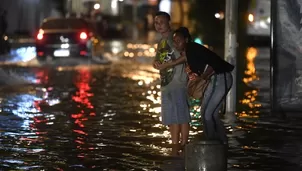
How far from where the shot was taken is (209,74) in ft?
32.2

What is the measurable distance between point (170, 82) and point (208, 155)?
6.49 ft

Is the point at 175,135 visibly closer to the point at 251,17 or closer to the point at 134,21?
the point at 251,17

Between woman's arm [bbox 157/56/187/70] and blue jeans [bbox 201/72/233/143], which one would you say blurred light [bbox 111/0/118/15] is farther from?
blue jeans [bbox 201/72/233/143]

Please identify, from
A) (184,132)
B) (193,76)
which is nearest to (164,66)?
(193,76)

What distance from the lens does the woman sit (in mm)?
9797

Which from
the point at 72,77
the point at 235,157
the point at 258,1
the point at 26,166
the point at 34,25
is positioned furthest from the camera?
the point at 34,25

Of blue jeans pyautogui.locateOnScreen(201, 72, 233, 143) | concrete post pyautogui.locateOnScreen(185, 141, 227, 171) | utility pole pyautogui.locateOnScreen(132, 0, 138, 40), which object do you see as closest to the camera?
concrete post pyautogui.locateOnScreen(185, 141, 227, 171)

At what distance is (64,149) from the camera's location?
35.6 feet

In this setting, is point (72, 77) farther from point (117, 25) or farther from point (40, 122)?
point (117, 25)

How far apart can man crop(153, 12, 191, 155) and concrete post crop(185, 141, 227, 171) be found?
1594mm

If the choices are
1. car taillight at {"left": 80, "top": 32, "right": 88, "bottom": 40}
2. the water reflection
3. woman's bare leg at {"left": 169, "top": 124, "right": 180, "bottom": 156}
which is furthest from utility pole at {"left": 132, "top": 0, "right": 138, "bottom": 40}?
woman's bare leg at {"left": 169, "top": 124, "right": 180, "bottom": 156}

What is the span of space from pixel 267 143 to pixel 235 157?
1.29 metres

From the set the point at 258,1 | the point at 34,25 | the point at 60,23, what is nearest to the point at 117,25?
the point at 34,25

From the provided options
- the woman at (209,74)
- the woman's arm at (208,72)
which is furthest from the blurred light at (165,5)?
the woman's arm at (208,72)
